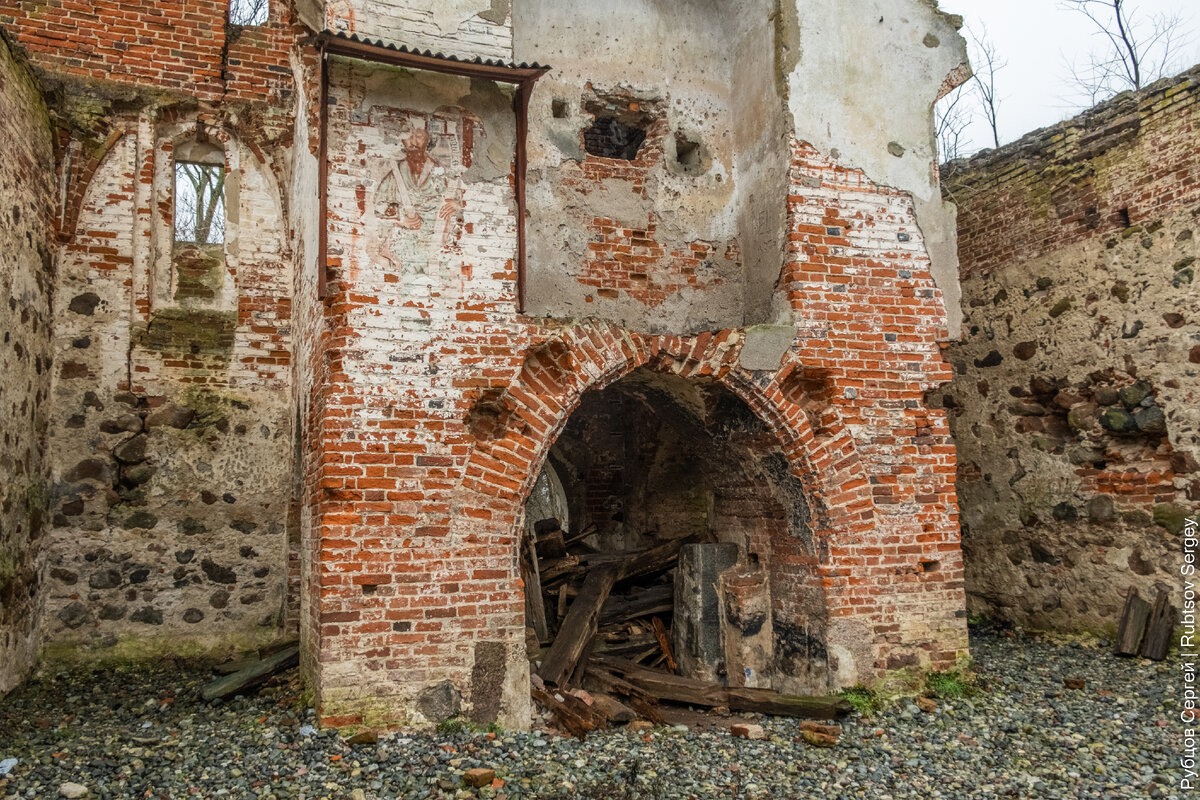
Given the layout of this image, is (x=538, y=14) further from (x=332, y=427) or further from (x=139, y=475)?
(x=139, y=475)

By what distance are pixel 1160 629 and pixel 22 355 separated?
29.1 feet

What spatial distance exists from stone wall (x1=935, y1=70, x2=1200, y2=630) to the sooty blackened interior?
8.86ft

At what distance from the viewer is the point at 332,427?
5.19 m

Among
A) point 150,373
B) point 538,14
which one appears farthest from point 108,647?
point 538,14

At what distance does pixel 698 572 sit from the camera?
7016mm

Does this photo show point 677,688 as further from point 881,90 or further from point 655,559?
point 881,90

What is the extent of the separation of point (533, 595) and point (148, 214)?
4.75m

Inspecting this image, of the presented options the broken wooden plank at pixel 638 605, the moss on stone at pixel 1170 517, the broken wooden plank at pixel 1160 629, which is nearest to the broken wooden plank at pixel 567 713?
the broken wooden plank at pixel 638 605

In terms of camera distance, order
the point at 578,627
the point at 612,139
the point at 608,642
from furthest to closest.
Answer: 1. the point at 612,139
2. the point at 608,642
3. the point at 578,627

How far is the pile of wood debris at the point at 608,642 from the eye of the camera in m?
5.79

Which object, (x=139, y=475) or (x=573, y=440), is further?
(x=573, y=440)

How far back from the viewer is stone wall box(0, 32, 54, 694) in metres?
6.02

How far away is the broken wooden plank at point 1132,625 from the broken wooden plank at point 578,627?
4.05 meters

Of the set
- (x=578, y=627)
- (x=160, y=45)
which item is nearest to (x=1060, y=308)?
(x=578, y=627)
